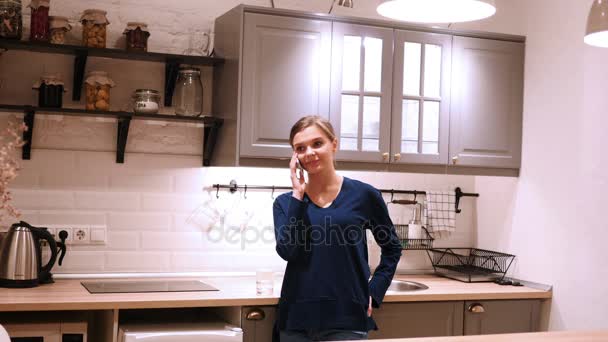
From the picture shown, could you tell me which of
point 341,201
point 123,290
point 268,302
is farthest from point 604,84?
point 123,290

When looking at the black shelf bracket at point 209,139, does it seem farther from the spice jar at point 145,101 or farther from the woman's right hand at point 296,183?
the woman's right hand at point 296,183

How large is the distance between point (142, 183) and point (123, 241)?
0.29 metres

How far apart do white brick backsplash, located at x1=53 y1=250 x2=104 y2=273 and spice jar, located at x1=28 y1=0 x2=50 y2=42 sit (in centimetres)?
98

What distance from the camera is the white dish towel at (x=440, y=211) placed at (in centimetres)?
Answer: 411

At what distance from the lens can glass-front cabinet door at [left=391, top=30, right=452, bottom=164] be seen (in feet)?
12.1

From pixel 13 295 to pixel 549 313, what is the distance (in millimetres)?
2436

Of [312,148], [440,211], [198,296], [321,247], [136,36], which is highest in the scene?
[136,36]

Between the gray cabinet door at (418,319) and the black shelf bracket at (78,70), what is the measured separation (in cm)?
168

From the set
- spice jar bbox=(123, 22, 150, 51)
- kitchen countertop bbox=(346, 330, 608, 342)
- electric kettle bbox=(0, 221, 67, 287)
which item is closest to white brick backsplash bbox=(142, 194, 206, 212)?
electric kettle bbox=(0, 221, 67, 287)

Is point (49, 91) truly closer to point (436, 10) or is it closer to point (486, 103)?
point (436, 10)

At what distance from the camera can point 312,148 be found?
2955mm

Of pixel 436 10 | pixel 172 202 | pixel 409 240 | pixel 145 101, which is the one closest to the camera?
pixel 436 10

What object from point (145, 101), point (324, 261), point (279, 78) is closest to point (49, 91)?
point (145, 101)

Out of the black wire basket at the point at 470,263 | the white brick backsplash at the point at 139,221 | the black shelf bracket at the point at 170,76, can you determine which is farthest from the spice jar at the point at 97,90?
the black wire basket at the point at 470,263
